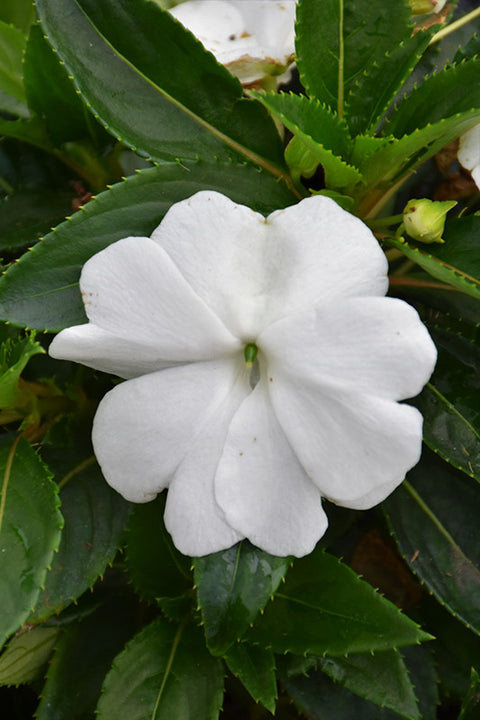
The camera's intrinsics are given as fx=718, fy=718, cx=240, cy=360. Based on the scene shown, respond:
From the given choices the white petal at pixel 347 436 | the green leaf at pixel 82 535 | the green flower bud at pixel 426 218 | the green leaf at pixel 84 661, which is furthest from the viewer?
the green leaf at pixel 84 661

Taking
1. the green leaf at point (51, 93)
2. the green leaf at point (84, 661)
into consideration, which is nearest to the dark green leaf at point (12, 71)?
the green leaf at point (51, 93)

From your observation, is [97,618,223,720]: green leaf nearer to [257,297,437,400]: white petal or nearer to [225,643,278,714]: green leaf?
[225,643,278,714]: green leaf

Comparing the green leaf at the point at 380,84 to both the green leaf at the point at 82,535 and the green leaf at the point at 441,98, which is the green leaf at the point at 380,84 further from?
the green leaf at the point at 82,535

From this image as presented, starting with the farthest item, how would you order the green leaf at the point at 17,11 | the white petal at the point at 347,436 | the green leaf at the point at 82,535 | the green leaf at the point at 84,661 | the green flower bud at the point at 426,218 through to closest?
1. the green leaf at the point at 17,11
2. the green leaf at the point at 84,661
3. the green leaf at the point at 82,535
4. the green flower bud at the point at 426,218
5. the white petal at the point at 347,436

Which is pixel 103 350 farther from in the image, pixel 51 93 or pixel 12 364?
pixel 51 93

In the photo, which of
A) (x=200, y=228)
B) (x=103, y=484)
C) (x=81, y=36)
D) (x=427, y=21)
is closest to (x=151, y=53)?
(x=81, y=36)

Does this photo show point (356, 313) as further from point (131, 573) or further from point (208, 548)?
point (131, 573)
